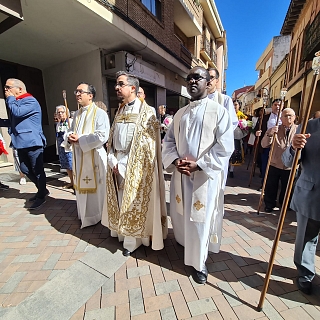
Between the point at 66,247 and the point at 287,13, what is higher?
the point at 287,13

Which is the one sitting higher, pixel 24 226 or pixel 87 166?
pixel 87 166

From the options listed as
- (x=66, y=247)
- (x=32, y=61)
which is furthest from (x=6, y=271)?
(x=32, y=61)

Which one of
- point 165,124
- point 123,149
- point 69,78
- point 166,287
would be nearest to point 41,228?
point 123,149

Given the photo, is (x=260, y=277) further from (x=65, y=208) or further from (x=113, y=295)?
(x=65, y=208)

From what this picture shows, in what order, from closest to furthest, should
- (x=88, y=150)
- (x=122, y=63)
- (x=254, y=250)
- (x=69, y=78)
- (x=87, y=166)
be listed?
(x=254, y=250)
(x=88, y=150)
(x=87, y=166)
(x=122, y=63)
(x=69, y=78)

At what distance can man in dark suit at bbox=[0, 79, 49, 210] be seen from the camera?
313 centimetres

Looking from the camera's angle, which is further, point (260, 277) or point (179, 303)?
point (260, 277)

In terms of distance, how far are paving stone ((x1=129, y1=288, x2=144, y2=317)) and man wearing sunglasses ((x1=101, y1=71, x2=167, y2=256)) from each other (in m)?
0.51

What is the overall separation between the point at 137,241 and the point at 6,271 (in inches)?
54.7

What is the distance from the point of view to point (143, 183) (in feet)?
7.18

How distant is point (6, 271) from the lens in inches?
80.5

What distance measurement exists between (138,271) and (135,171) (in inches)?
41.4

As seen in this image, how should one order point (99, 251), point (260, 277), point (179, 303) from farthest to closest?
point (99, 251) → point (260, 277) → point (179, 303)

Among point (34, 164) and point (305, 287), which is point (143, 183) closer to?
point (305, 287)
